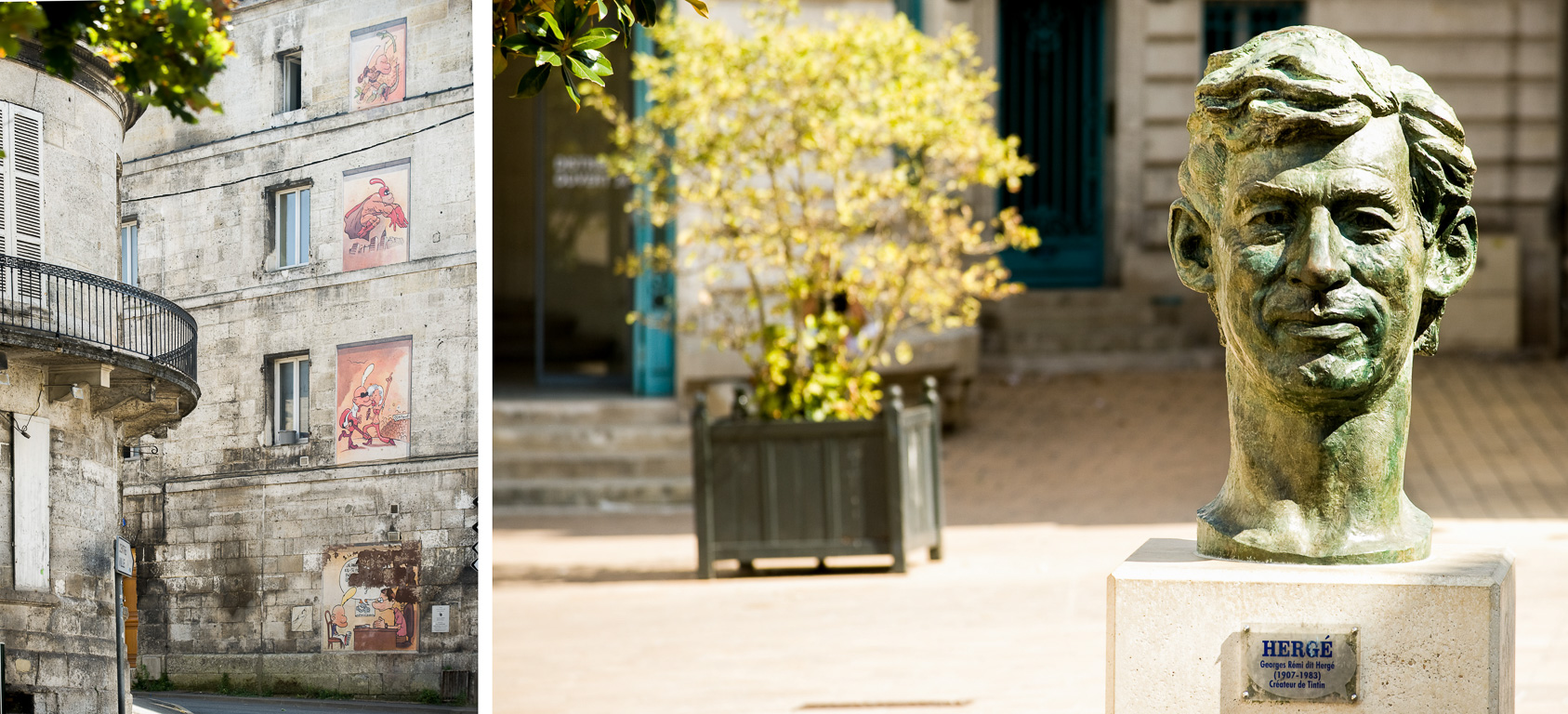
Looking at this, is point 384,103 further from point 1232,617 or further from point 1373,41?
point 1373,41

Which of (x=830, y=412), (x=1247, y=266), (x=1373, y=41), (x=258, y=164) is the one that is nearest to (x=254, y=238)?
(x=258, y=164)

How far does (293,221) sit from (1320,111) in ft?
8.44

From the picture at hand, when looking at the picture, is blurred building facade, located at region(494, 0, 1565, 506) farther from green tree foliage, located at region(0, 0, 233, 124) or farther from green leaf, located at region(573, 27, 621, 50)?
green tree foliage, located at region(0, 0, 233, 124)

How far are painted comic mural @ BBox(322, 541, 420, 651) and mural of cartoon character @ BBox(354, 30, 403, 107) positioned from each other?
1116 mm

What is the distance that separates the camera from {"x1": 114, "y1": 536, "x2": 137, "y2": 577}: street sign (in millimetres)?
3654

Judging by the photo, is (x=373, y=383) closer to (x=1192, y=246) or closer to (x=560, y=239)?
(x=1192, y=246)

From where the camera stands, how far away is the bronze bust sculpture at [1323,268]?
376cm

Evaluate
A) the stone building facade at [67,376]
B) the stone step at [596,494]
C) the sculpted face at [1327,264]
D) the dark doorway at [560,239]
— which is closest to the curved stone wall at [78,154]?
the stone building facade at [67,376]

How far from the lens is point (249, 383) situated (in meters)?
3.76

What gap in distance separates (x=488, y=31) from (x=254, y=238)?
78 centimetres

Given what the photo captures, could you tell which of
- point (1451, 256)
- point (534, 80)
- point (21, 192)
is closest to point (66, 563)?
point (21, 192)

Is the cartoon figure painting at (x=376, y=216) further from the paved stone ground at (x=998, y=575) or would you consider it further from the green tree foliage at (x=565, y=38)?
the paved stone ground at (x=998, y=575)

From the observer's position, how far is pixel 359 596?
3.76 meters

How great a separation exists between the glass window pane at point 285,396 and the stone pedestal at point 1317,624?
212 cm
